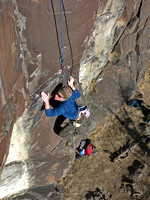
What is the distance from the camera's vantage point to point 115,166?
754cm

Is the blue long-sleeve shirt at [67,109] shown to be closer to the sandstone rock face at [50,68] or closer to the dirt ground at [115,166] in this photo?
the sandstone rock face at [50,68]

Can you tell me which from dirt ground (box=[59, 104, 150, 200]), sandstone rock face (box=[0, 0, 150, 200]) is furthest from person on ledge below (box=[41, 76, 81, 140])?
dirt ground (box=[59, 104, 150, 200])

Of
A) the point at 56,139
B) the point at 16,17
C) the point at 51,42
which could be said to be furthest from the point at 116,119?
the point at 16,17

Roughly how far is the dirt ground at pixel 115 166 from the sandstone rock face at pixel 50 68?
60 cm

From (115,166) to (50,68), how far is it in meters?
4.70

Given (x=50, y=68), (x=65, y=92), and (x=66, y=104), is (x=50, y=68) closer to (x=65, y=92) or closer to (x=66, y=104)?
(x=65, y=92)

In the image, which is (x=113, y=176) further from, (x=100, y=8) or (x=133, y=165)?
(x=100, y=8)

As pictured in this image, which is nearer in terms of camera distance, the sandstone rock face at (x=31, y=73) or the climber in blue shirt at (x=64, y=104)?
the sandstone rock face at (x=31, y=73)

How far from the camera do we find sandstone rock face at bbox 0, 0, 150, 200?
3299mm

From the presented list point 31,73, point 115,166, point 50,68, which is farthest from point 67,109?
point 115,166

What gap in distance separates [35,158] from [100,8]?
3941 mm

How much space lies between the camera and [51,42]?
403 centimetres

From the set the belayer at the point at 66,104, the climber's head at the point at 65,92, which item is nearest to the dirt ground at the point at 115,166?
the belayer at the point at 66,104

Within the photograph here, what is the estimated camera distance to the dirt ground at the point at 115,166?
22.9ft
